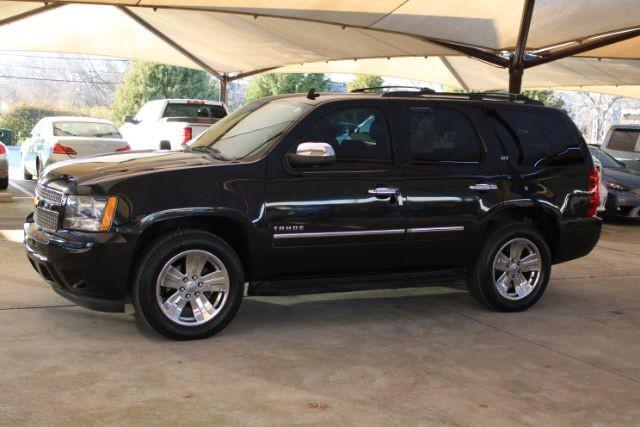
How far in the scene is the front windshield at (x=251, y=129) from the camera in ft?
19.6

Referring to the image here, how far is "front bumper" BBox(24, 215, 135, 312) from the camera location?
5.23 meters

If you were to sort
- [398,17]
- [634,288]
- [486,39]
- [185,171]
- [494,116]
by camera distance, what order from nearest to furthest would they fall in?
[185,171], [494,116], [634,288], [398,17], [486,39]

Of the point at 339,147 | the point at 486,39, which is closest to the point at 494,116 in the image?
the point at 339,147

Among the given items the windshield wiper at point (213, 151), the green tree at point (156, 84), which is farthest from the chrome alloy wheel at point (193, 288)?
the green tree at point (156, 84)

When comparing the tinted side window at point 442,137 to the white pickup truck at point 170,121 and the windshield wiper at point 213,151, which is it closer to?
the windshield wiper at point 213,151

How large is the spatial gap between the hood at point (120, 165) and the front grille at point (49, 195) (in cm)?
9

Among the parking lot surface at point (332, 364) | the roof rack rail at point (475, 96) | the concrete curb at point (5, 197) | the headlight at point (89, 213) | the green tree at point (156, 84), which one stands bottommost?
the parking lot surface at point (332, 364)

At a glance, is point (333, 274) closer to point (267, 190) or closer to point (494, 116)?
point (267, 190)

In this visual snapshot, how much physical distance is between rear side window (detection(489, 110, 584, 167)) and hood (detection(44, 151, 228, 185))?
264cm

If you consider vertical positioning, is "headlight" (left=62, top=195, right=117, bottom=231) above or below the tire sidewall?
above

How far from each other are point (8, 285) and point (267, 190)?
293 centimetres

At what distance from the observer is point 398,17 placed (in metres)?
15.5

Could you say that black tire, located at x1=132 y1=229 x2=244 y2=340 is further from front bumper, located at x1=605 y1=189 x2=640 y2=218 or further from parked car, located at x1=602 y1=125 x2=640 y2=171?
parked car, located at x1=602 y1=125 x2=640 y2=171

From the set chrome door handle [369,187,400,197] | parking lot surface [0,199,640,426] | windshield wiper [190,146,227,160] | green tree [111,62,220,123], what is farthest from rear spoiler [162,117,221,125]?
green tree [111,62,220,123]
